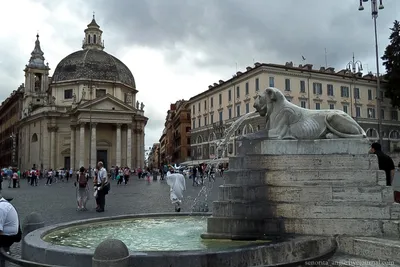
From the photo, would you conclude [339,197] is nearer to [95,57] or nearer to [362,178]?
[362,178]

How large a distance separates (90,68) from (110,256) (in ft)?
191

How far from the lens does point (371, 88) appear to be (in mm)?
54531

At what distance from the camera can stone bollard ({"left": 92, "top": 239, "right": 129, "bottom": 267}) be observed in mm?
3557

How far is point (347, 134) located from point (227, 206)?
79.7 inches

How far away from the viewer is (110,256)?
3.58 m

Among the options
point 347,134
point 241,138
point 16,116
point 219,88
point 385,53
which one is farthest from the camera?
point 16,116

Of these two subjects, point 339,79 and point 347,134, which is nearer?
point 347,134

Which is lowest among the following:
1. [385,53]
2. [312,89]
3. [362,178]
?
[362,178]

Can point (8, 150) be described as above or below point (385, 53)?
below

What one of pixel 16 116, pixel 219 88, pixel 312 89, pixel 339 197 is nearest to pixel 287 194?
pixel 339 197

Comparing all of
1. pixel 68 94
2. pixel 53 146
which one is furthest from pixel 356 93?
pixel 53 146

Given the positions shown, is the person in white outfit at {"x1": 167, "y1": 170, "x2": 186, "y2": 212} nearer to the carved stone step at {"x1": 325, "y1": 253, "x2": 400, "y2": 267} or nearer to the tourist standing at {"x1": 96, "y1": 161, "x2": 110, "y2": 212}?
the tourist standing at {"x1": 96, "y1": 161, "x2": 110, "y2": 212}

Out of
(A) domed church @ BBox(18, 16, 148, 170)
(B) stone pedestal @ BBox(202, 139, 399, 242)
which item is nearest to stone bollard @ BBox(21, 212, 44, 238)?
(B) stone pedestal @ BBox(202, 139, 399, 242)

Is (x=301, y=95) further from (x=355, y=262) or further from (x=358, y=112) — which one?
(x=355, y=262)
